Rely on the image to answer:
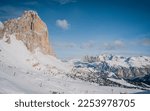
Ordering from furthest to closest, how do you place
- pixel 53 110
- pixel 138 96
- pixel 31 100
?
pixel 138 96
pixel 31 100
pixel 53 110

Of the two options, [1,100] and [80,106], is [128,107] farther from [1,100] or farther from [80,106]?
[1,100]

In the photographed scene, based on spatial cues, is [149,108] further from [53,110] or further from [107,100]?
[53,110]

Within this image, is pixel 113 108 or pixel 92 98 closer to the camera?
pixel 113 108

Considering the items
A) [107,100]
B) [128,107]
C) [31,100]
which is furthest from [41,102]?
[128,107]

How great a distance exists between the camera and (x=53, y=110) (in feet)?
67.5

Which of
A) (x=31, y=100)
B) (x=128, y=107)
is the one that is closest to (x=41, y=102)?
(x=31, y=100)

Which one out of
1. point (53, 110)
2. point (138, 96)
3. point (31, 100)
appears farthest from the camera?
Result: point (138, 96)

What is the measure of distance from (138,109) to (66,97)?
6518 mm

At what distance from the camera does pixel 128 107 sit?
21500 mm

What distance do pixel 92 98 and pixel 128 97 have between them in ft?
11.5

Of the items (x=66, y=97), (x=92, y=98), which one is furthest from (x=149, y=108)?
(x=66, y=97)

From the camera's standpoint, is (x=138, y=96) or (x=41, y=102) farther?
(x=138, y=96)

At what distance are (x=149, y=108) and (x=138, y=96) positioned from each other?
9.02ft

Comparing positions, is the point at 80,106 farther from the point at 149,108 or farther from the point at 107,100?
the point at 149,108
